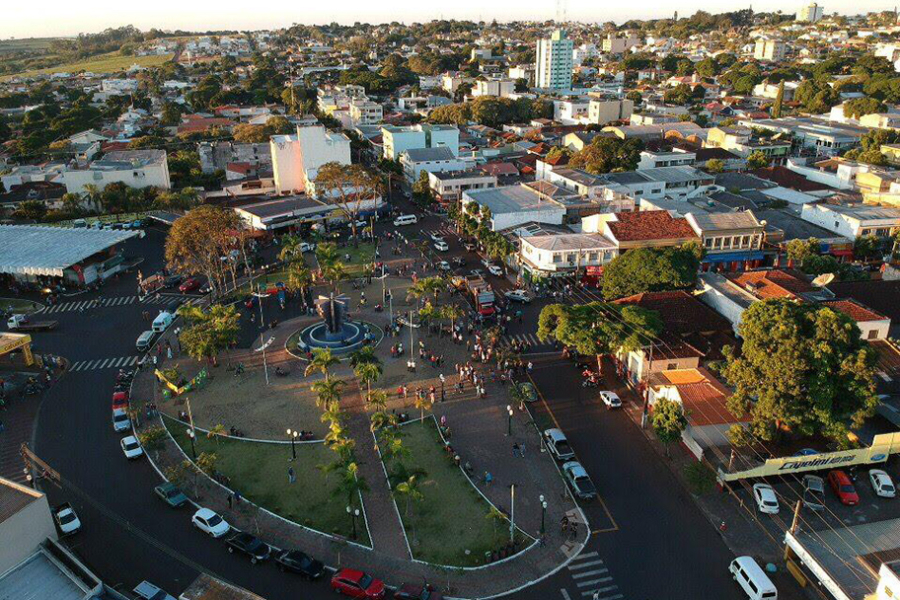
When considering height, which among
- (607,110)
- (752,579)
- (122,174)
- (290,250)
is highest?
(607,110)

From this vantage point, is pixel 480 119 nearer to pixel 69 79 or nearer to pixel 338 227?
pixel 338 227

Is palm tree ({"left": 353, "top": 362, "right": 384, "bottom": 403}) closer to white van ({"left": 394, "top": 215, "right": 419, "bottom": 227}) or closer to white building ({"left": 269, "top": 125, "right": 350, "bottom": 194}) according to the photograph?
white van ({"left": 394, "top": 215, "right": 419, "bottom": 227})

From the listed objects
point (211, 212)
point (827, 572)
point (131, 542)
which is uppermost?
point (211, 212)

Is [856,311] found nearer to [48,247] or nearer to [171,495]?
[171,495]

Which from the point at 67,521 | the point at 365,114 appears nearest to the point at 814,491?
the point at 67,521

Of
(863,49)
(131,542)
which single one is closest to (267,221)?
(131,542)

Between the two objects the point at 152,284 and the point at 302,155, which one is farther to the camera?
the point at 302,155

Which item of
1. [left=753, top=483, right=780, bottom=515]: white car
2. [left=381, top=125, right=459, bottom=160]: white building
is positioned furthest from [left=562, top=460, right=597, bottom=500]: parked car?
[left=381, top=125, right=459, bottom=160]: white building
